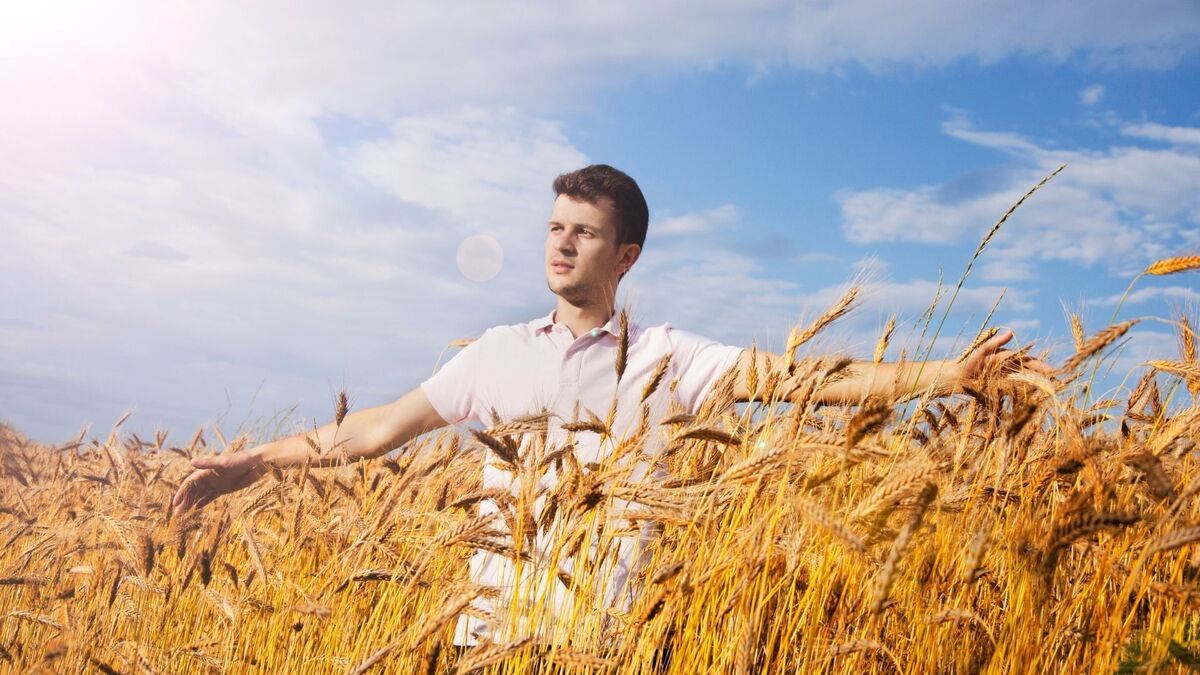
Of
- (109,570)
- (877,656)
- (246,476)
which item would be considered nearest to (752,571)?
(877,656)

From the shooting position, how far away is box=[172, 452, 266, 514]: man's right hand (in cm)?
285

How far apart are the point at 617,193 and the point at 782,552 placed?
1.88 m

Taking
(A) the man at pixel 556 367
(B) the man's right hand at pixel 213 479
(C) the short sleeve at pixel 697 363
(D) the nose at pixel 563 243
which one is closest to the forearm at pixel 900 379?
(A) the man at pixel 556 367

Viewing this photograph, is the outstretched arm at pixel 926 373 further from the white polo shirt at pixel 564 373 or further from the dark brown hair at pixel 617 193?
the dark brown hair at pixel 617 193

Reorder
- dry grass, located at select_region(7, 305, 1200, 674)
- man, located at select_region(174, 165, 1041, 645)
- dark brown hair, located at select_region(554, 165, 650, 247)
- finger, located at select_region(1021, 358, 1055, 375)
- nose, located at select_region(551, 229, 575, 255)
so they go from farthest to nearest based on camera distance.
A: dark brown hair, located at select_region(554, 165, 650, 247) < nose, located at select_region(551, 229, 575, 255) < man, located at select_region(174, 165, 1041, 645) < finger, located at select_region(1021, 358, 1055, 375) < dry grass, located at select_region(7, 305, 1200, 674)

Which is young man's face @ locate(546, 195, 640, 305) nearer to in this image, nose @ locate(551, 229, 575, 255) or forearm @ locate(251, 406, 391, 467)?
nose @ locate(551, 229, 575, 255)

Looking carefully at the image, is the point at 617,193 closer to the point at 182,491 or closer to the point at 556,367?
the point at 556,367

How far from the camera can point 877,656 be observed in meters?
1.86

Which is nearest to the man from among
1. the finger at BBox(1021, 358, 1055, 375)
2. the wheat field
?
the wheat field

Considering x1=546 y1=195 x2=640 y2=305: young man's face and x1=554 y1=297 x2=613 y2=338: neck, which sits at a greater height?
x1=546 y1=195 x2=640 y2=305: young man's face

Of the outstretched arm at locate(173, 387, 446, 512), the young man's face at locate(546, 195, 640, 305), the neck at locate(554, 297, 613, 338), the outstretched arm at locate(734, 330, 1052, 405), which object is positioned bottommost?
the outstretched arm at locate(173, 387, 446, 512)

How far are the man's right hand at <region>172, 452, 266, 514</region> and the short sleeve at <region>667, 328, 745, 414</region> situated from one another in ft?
4.99

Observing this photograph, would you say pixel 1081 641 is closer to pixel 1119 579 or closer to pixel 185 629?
pixel 1119 579

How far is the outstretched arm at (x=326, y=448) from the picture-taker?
2869 millimetres
